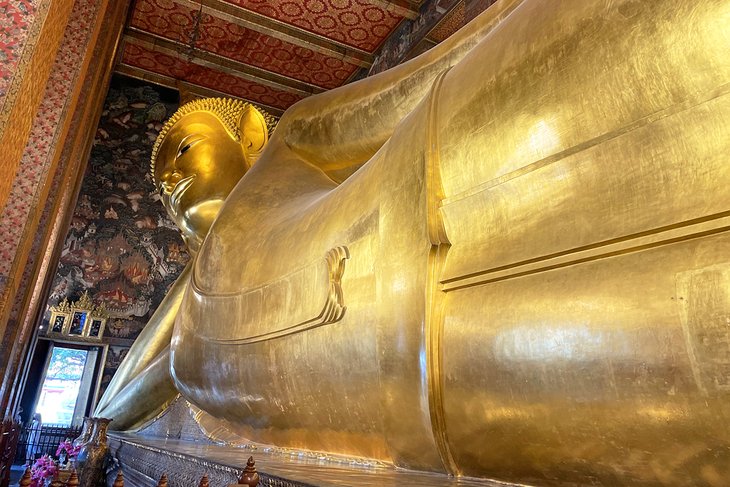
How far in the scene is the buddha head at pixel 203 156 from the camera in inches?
104

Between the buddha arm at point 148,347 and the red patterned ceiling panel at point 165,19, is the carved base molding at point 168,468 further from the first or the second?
the red patterned ceiling panel at point 165,19

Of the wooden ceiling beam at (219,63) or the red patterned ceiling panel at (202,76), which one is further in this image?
the red patterned ceiling panel at (202,76)

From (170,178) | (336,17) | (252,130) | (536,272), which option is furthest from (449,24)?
(536,272)

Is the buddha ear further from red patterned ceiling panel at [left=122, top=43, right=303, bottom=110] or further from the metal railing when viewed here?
the metal railing

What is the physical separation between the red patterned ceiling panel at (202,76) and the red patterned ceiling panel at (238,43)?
0.40 meters

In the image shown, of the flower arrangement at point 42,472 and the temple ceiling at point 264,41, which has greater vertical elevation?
the temple ceiling at point 264,41

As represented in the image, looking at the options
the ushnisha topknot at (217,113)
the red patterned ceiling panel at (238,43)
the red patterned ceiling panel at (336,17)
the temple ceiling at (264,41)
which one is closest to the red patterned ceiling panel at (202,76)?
the temple ceiling at (264,41)

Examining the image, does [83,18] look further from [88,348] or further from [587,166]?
[88,348]

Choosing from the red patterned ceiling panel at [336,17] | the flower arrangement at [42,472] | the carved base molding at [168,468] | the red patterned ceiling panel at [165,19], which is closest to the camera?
the carved base molding at [168,468]

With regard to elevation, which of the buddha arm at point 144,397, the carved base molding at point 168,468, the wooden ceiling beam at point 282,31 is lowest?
the carved base molding at point 168,468

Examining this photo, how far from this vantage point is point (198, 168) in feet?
8.68

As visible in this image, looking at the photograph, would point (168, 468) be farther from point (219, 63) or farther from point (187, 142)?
point (219, 63)

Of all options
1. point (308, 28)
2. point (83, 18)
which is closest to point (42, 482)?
point (83, 18)

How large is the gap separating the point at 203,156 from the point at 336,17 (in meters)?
3.94
